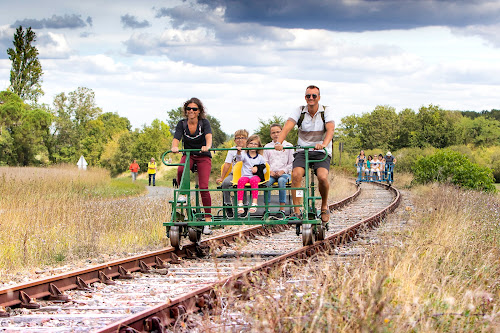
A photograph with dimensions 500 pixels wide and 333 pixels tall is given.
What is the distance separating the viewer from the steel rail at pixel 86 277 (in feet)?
19.7

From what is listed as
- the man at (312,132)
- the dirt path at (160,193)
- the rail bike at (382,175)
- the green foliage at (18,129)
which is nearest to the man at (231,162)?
the man at (312,132)

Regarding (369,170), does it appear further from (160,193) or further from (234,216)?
(234,216)

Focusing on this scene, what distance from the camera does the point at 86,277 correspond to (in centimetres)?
716

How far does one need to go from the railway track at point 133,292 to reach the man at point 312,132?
1013mm

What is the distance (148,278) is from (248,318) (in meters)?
3.42

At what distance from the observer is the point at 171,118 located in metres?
167

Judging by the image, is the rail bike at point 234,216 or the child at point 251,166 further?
the child at point 251,166

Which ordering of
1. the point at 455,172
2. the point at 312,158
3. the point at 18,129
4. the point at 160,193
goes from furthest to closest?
the point at 18,129
the point at 160,193
the point at 455,172
the point at 312,158

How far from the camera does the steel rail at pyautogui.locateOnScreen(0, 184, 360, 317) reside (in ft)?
19.7

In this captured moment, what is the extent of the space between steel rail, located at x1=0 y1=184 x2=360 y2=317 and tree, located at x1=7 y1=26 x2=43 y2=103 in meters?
81.7

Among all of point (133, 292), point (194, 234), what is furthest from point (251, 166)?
point (133, 292)

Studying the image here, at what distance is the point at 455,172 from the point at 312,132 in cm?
2032

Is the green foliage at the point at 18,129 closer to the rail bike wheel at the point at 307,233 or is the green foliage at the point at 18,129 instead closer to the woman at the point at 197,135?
the woman at the point at 197,135

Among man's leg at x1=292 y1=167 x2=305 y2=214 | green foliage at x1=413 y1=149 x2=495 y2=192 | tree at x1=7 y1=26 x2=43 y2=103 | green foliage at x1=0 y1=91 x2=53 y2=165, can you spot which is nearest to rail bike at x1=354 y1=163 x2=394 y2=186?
green foliage at x1=413 y1=149 x2=495 y2=192
